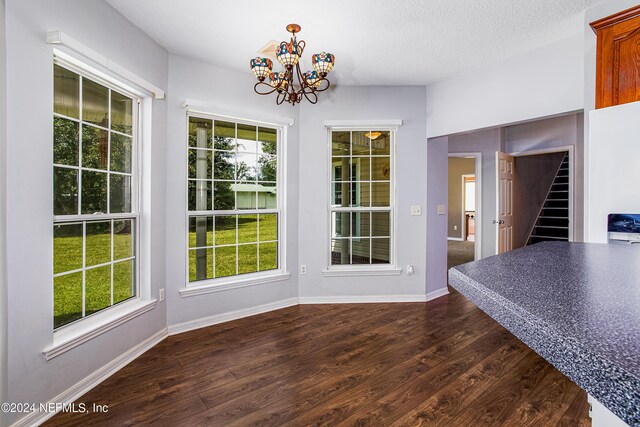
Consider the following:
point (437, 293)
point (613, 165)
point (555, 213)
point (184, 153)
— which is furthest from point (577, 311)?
point (555, 213)

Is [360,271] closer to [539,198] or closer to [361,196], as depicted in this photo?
[361,196]

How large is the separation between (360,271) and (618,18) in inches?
123

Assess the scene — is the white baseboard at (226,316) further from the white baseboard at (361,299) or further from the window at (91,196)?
the window at (91,196)

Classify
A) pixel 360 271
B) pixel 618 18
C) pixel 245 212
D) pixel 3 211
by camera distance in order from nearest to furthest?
pixel 3 211 → pixel 618 18 → pixel 245 212 → pixel 360 271

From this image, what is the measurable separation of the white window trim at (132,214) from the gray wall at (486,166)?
15.3ft

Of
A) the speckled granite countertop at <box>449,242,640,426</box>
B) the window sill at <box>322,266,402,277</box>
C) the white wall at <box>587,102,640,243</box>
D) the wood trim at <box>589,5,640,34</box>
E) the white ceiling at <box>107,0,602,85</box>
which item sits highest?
the white ceiling at <box>107,0,602,85</box>

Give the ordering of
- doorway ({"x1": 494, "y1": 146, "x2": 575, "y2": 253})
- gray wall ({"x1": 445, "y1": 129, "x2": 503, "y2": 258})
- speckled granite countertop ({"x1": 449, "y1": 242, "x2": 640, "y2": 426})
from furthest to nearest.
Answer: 1. doorway ({"x1": 494, "y1": 146, "x2": 575, "y2": 253})
2. gray wall ({"x1": 445, "y1": 129, "x2": 503, "y2": 258})
3. speckled granite countertop ({"x1": 449, "y1": 242, "x2": 640, "y2": 426})

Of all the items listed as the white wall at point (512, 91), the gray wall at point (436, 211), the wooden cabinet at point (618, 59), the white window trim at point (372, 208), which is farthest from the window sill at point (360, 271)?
the wooden cabinet at point (618, 59)

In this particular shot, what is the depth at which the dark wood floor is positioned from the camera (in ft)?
6.43

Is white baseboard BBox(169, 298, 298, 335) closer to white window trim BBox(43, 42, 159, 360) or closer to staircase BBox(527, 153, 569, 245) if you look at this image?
white window trim BBox(43, 42, 159, 360)

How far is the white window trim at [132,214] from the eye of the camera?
2137 mm

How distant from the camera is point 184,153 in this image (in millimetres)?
3252

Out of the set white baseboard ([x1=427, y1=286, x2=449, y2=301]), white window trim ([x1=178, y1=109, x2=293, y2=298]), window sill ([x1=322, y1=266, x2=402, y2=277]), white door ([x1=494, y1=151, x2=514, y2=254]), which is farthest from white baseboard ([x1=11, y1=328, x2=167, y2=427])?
white door ([x1=494, y1=151, x2=514, y2=254])

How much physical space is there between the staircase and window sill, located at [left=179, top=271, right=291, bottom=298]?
197 inches
